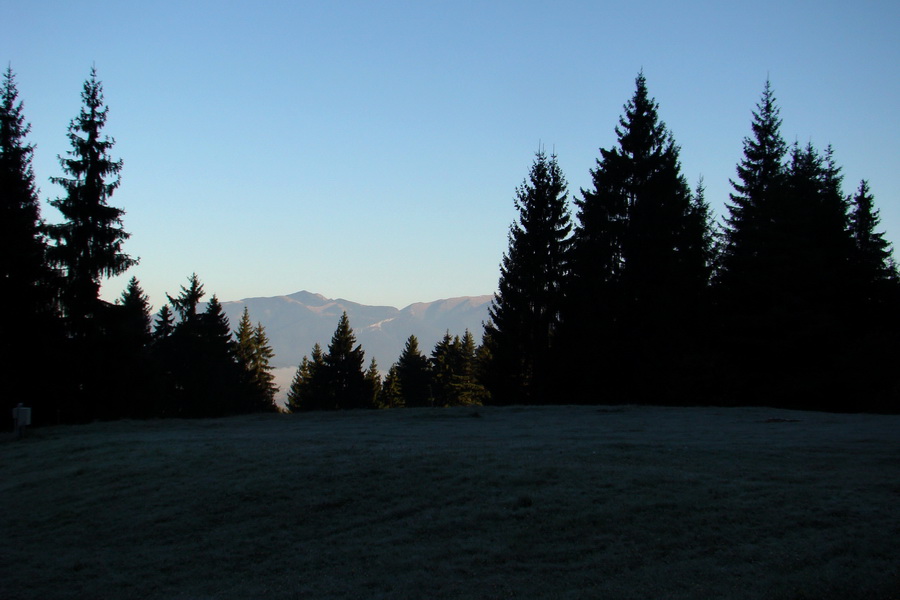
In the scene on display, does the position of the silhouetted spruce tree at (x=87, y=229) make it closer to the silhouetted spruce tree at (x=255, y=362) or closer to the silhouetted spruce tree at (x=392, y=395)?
the silhouetted spruce tree at (x=255, y=362)

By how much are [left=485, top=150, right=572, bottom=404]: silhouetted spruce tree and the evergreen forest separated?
9 centimetres

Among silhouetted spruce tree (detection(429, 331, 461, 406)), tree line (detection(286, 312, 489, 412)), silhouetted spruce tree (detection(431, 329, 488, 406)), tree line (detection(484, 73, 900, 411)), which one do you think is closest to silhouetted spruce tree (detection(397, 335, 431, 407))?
tree line (detection(286, 312, 489, 412))

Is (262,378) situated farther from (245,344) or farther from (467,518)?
(467,518)

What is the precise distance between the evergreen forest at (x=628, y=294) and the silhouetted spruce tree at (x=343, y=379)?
2941 centimetres

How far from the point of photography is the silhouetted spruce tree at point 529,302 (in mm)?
40438

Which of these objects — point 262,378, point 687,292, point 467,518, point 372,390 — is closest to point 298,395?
point 262,378

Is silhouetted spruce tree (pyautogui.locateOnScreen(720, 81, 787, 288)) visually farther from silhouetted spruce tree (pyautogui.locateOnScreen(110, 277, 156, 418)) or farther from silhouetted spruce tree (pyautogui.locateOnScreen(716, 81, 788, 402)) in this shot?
silhouetted spruce tree (pyautogui.locateOnScreen(110, 277, 156, 418))

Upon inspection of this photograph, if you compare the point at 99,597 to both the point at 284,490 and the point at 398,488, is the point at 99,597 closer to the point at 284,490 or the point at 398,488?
the point at 284,490

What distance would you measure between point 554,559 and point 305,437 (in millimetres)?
10501

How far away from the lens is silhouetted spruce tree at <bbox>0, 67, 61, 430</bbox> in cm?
2909

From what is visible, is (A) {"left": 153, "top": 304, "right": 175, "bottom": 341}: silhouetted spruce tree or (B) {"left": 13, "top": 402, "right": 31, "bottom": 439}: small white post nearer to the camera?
(B) {"left": 13, "top": 402, "right": 31, "bottom": 439}: small white post

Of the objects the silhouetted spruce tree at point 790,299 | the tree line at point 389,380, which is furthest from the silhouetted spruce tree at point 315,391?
the silhouetted spruce tree at point 790,299

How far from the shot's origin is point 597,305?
38062mm

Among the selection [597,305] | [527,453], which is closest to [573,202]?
[597,305]
